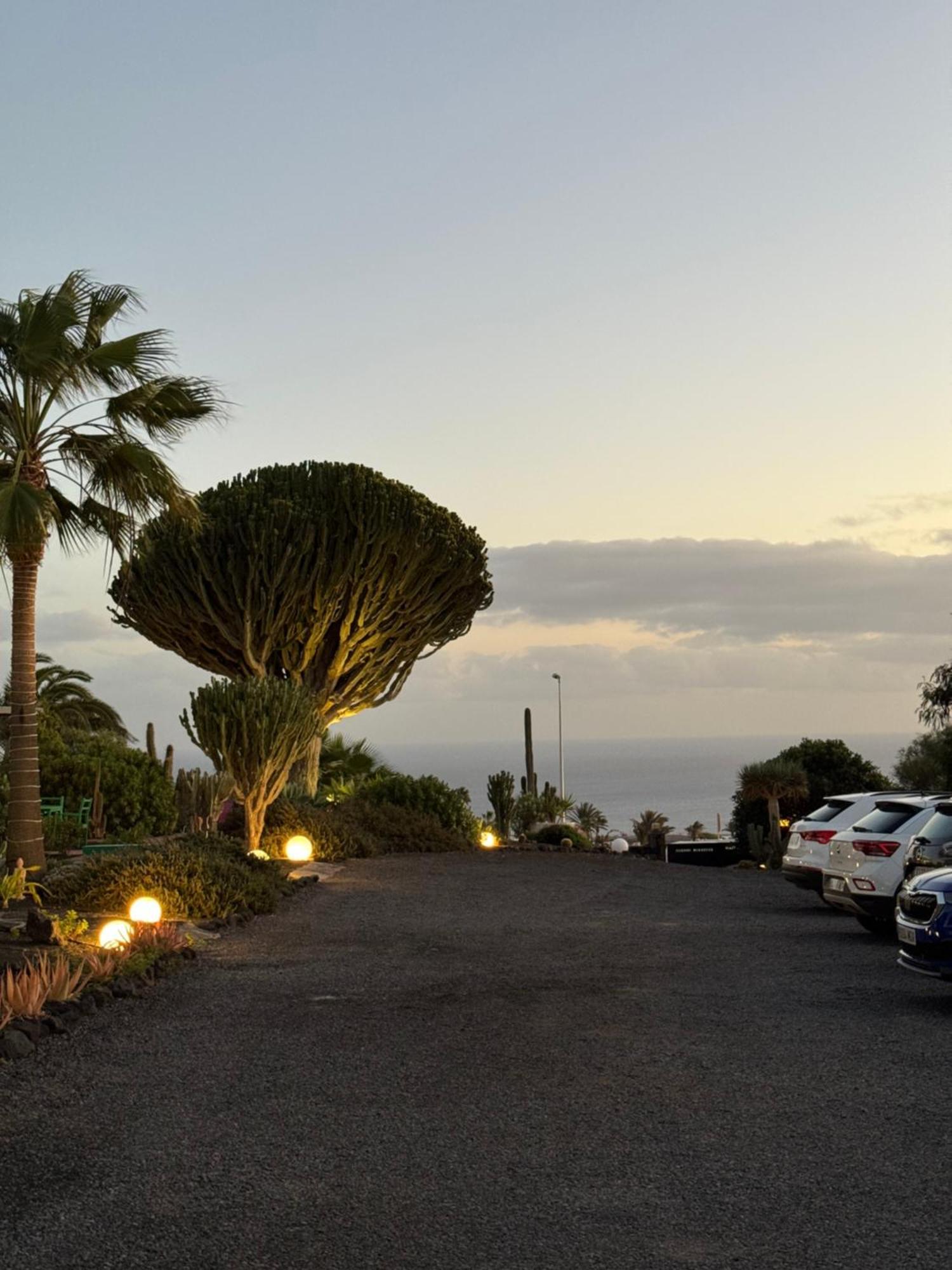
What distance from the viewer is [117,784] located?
23.6 metres

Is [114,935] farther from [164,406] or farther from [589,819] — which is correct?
[589,819]

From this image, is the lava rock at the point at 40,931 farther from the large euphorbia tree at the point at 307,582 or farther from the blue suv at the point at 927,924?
the large euphorbia tree at the point at 307,582

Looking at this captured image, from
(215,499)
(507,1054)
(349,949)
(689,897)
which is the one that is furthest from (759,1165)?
(215,499)

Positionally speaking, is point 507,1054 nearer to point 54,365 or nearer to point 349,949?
point 349,949

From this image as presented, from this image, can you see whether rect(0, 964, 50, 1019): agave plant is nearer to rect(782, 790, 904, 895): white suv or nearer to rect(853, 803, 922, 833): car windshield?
rect(853, 803, 922, 833): car windshield

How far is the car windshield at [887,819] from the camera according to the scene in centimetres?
1240

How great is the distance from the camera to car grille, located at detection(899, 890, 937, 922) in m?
8.77

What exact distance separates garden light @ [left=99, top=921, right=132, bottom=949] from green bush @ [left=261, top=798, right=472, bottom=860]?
30.2ft

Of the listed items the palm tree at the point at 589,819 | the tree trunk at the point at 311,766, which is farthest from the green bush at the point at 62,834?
the palm tree at the point at 589,819

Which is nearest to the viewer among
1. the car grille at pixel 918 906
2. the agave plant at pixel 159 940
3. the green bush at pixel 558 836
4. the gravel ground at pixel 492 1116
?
the gravel ground at pixel 492 1116

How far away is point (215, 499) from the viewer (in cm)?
2656

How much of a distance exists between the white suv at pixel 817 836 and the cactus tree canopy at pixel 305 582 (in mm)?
13347

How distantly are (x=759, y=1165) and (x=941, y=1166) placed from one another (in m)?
0.76

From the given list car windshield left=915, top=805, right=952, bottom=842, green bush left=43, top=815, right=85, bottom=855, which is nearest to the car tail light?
car windshield left=915, top=805, right=952, bottom=842
